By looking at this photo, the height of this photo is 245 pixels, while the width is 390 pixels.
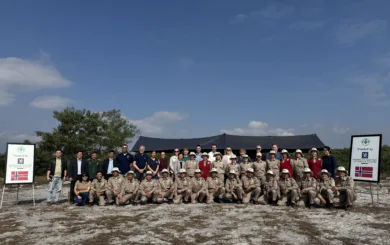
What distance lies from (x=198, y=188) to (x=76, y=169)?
12.3 feet

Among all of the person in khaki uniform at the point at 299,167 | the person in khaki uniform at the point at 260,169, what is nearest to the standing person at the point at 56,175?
the person in khaki uniform at the point at 260,169

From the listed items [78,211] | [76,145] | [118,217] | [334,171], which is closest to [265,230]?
[118,217]

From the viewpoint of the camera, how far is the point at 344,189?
863cm

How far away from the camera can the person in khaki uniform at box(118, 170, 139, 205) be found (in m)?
9.58

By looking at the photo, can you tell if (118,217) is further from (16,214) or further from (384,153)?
(384,153)

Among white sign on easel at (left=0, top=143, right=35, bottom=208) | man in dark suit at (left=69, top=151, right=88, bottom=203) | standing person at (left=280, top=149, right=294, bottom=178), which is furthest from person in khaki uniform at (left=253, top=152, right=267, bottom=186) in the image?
white sign on easel at (left=0, top=143, right=35, bottom=208)

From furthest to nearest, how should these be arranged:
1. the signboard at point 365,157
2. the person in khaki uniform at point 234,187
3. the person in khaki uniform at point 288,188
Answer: the person in khaki uniform at point 234,187 < the signboard at point 365,157 < the person in khaki uniform at point 288,188

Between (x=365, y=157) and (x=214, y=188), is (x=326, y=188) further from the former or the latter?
(x=214, y=188)

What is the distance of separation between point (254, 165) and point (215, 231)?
424 cm

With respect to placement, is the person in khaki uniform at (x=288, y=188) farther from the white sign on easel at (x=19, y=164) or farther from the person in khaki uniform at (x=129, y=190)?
the white sign on easel at (x=19, y=164)

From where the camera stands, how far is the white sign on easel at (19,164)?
31.6ft

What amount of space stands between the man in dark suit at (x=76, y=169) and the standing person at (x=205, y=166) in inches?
142

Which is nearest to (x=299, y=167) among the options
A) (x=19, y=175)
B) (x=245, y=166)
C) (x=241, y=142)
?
(x=245, y=166)

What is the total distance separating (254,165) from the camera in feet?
33.8
